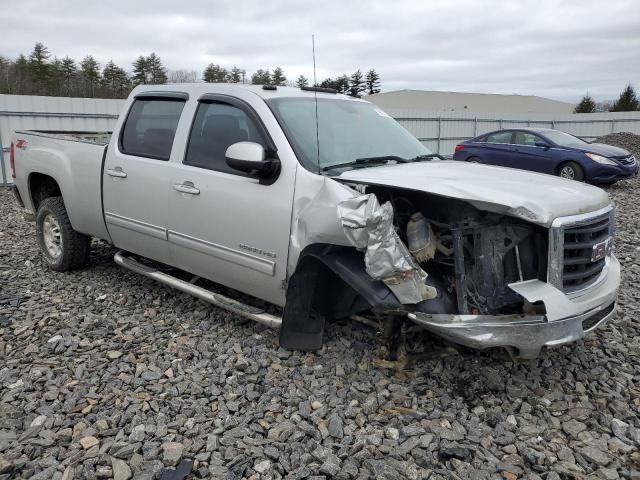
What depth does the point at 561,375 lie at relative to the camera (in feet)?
11.3

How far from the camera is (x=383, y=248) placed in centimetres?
282

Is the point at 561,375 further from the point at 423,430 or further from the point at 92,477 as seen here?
the point at 92,477

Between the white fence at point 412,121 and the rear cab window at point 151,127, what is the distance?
5.07 meters

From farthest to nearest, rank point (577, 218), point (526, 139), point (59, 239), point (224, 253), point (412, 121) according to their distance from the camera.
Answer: point (412, 121) → point (526, 139) → point (59, 239) → point (224, 253) → point (577, 218)

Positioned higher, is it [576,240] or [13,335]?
[576,240]

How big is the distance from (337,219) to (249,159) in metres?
0.70

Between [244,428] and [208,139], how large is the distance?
84.9 inches

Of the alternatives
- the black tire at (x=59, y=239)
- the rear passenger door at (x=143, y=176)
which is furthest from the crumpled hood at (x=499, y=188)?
the black tire at (x=59, y=239)

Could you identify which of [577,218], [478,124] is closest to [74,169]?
[577,218]

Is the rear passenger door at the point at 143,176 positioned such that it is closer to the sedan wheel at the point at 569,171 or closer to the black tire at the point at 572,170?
the black tire at the point at 572,170

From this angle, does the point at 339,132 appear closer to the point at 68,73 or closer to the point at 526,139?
the point at 526,139

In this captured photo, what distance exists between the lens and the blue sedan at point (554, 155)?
12203mm

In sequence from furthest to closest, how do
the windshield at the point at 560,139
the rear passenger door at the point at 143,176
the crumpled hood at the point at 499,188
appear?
the windshield at the point at 560,139 → the rear passenger door at the point at 143,176 → the crumpled hood at the point at 499,188

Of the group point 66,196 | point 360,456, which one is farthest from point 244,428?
point 66,196
